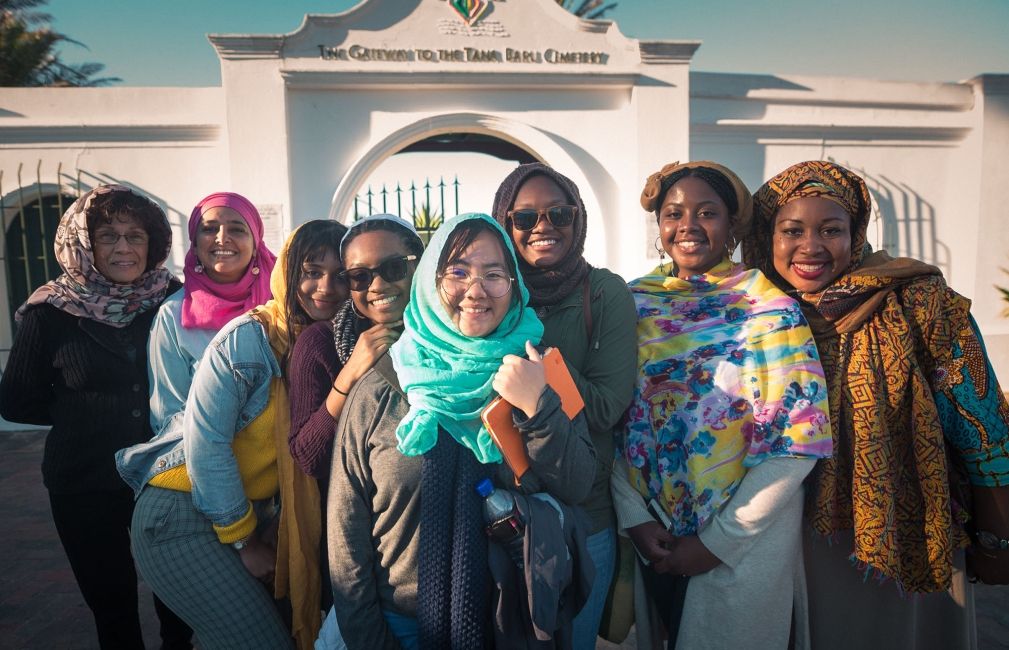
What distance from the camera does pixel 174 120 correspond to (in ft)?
20.4

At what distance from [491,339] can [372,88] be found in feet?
18.8

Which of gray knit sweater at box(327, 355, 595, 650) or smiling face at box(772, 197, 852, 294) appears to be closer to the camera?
gray knit sweater at box(327, 355, 595, 650)

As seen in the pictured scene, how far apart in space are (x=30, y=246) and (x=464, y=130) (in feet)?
19.1

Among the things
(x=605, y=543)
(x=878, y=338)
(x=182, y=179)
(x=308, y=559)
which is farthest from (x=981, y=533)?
(x=182, y=179)

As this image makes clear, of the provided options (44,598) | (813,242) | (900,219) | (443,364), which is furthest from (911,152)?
(44,598)

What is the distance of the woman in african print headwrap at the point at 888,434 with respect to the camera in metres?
1.77

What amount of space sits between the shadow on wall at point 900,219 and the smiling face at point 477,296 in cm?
757

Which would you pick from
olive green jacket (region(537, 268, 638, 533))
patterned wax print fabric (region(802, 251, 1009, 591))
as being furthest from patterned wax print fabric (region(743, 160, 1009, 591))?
olive green jacket (region(537, 268, 638, 533))

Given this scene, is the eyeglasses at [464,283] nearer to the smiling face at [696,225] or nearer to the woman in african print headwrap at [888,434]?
the smiling face at [696,225]

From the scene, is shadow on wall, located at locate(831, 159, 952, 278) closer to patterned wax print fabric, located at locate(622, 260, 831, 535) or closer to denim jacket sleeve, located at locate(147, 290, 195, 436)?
patterned wax print fabric, located at locate(622, 260, 831, 535)

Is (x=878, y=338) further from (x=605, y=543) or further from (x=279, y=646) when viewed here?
(x=279, y=646)

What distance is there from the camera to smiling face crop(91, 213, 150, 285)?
2.26 metres

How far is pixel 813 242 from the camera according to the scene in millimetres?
1880

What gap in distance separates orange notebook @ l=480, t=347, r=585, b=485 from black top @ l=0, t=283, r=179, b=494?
166 cm
